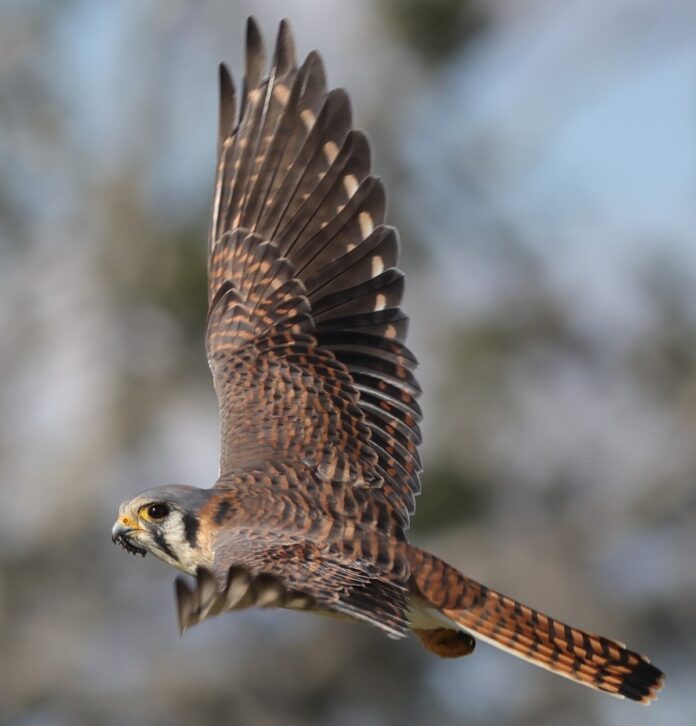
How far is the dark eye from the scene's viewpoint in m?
5.76

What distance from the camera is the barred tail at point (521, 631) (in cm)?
574

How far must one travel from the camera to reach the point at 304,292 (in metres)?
6.45

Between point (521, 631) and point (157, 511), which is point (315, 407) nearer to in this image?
point (157, 511)

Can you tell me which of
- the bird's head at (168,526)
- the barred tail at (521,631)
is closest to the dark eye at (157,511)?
the bird's head at (168,526)

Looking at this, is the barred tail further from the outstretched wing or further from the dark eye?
the dark eye

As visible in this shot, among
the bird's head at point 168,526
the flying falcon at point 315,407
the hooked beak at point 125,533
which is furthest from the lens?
the hooked beak at point 125,533

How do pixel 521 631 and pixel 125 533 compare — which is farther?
pixel 125 533

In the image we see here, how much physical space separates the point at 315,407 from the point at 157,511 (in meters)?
0.71

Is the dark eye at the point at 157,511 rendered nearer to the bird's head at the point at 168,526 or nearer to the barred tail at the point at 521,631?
the bird's head at the point at 168,526

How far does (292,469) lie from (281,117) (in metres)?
1.46

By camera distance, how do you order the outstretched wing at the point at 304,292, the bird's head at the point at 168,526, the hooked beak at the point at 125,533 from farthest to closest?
the outstretched wing at the point at 304,292, the hooked beak at the point at 125,533, the bird's head at the point at 168,526

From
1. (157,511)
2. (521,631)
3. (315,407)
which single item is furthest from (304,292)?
(521,631)

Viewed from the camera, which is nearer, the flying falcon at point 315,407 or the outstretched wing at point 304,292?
the flying falcon at point 315,407

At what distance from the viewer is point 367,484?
591 centimetres
